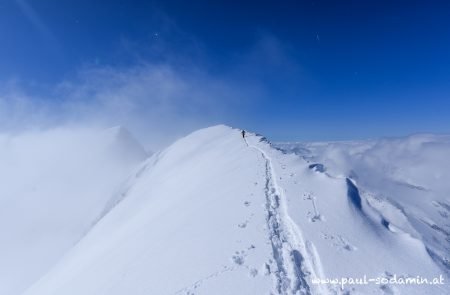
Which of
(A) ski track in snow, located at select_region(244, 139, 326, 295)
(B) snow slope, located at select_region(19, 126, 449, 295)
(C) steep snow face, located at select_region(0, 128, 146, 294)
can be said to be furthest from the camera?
(C) steep snow face, located at select_region(0, 128, 146, 294)

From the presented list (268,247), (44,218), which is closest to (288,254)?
(268,247)

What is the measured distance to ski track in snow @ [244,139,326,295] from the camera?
874cm

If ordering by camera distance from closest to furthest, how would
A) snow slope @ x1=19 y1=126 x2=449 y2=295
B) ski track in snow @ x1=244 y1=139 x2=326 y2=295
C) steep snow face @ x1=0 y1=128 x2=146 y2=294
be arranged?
ski track in snow @ x1=244 y1=139 x2=326 y2=295 < snow slope @ x1=19 y1=126 x2=449 y2=295 < steep snow face @ x1=0 y1=128 x2=146 y2=294

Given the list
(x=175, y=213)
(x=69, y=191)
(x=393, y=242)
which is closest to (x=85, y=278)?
(x=175, y=213)

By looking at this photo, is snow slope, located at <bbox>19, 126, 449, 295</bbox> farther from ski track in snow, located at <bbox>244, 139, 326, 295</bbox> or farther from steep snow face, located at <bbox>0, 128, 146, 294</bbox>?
steep snow face, located at <bbox>0, 128, 146, 294</bbox>

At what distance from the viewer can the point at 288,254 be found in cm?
1034

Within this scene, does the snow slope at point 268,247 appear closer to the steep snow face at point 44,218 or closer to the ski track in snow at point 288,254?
the ski track in snow at point 288,254

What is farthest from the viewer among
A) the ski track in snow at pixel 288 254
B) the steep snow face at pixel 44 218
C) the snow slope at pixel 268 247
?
the steep snow face at pixel 44 218

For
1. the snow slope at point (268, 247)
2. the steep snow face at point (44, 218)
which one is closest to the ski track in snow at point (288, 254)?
the snow slope at point (268, 247)

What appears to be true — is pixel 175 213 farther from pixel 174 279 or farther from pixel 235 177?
pixel 174 279

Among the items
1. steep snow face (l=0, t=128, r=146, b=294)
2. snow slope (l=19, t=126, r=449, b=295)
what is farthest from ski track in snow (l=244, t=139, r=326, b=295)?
steep snow face (l=0, t=128, r=146, b=294)

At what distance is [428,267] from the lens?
10.0 m

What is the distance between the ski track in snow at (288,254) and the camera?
874cm

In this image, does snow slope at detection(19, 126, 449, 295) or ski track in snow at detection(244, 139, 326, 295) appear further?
snow slope at detection(19, 126, 449, 295)
